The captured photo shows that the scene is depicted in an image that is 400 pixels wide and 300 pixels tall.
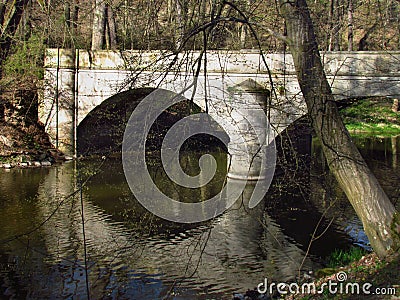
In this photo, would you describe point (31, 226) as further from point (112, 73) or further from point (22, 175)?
point (112, 73)

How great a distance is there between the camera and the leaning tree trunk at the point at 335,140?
4.20m

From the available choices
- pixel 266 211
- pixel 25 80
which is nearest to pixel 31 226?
pixel 266 211

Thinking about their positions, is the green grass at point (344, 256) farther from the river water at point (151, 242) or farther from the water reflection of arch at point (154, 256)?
the water reflection of arch at point (154, 256)

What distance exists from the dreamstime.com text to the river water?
219 mm

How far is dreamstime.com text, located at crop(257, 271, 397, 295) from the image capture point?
385 cm

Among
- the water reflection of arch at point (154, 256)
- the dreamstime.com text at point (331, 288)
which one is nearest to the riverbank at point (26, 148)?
the water reflection of arch at point (154, 256)

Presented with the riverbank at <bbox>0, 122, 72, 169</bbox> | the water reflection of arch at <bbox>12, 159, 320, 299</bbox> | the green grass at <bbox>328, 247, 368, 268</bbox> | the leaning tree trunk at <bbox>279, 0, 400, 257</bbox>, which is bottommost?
the water reflection of arch at <bbox>12, 159, 320, 299</bbox>

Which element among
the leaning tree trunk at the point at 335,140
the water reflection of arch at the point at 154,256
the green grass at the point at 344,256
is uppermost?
the leaning tree trunk at the point at 335,140

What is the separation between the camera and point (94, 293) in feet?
17.4
